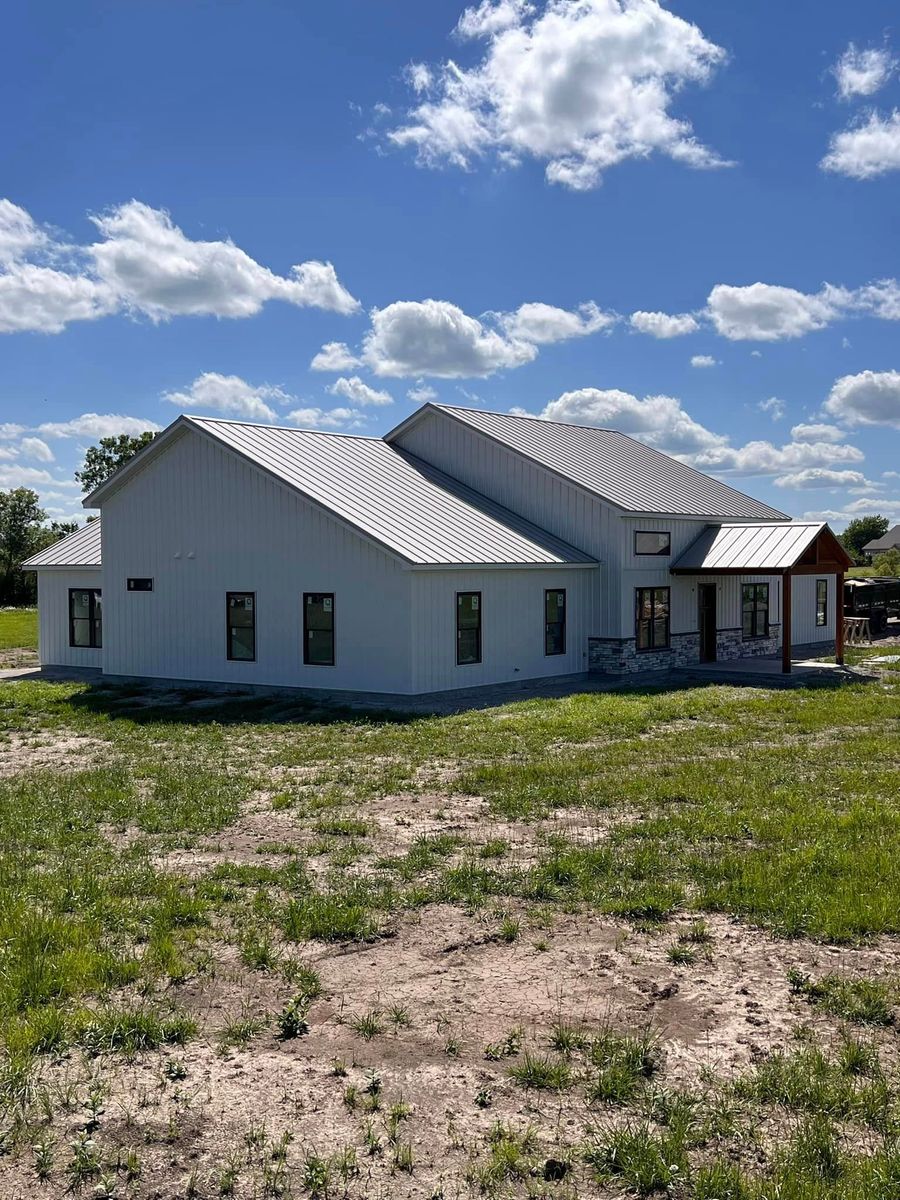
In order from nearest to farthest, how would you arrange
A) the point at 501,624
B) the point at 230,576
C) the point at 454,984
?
the point at 454,984
the point at 501,624
the point at 230,576

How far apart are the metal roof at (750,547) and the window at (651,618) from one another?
98 centimetres

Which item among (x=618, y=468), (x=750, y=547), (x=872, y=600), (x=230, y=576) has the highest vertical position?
(x=618, y=468)

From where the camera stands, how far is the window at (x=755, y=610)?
30.8 m

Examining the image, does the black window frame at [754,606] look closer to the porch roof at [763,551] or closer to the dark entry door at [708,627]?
the dark entry door at [708,627]

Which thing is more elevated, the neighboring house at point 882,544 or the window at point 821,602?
the neighboring house at point 882,544

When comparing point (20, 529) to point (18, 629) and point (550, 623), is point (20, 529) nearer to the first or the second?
point (18, 629)

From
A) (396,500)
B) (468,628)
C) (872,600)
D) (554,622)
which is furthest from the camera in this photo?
(872,600)

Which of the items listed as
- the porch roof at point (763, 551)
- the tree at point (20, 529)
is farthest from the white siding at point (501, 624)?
the tree at point (20, 529)

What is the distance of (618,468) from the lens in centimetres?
3075

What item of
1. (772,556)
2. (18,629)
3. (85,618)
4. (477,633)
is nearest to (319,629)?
(477,633)

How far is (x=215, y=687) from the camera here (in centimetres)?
2380

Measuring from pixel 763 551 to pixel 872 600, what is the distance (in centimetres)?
1385

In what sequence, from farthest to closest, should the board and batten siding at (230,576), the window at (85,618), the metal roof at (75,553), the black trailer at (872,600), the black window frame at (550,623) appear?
the black trailer at (872,600) < the window at (85,618) < the metal roof at (75,553) < the black window frame at (550,623) < the board and batten siding at (230,576)

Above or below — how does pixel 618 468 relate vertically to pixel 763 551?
above
